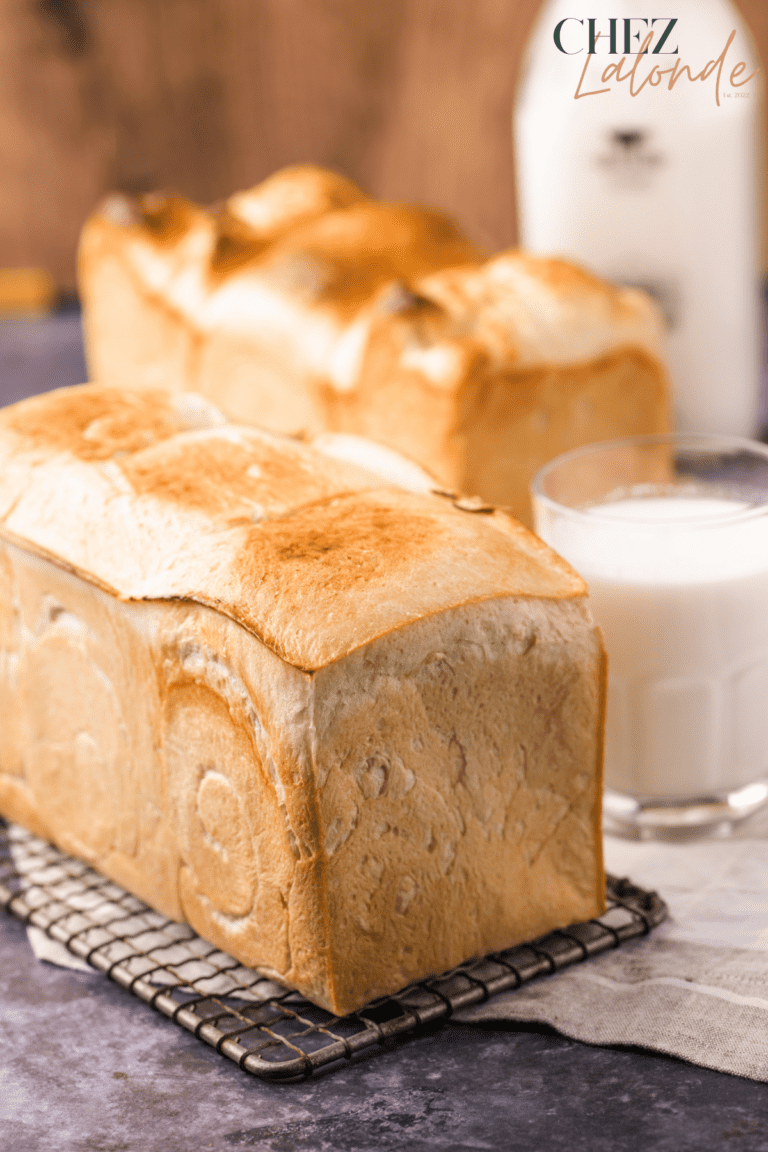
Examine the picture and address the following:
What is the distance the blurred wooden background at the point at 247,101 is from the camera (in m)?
2.22

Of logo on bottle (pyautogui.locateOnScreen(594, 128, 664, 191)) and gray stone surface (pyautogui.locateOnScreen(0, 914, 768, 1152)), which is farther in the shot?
logo on bottle (pyautogui.locateOnScreen(594, 128, 664, 191))

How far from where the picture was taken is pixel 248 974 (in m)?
0.85

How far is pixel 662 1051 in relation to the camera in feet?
2.48

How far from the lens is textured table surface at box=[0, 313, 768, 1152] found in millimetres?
699


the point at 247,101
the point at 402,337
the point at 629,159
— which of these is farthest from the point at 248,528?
the point at 247,101

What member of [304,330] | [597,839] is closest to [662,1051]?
[597,839]

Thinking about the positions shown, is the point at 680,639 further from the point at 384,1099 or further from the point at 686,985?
the point at 384,1099

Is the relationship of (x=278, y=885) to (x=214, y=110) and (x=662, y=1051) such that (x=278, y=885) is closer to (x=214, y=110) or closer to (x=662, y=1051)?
(x=662, y=1051)

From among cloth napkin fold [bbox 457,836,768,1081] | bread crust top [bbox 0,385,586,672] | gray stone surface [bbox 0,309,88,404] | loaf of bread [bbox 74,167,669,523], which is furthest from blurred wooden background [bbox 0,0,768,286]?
cloth napkin fold [bbox 457,836,768,1081]

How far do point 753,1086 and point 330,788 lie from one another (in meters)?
0.26

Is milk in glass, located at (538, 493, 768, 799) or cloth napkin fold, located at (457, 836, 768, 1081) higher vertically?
milk in glass, located at (538, 493, 768, 799)

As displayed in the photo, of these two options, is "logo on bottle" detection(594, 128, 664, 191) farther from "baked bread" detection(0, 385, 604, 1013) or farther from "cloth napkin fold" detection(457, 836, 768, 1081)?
"cloth napkin fold" detection(457, 836, 768, 1081)

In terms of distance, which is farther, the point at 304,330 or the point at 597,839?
the point at 304,330

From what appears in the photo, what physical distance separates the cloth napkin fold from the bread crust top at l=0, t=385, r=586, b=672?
213 millimetres
